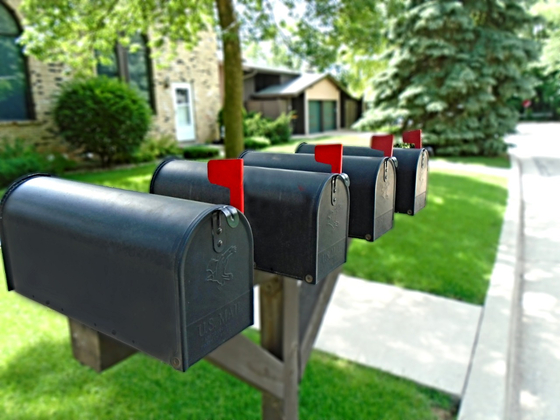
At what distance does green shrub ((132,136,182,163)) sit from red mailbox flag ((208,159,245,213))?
10.8 m

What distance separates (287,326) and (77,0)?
6.96 meters

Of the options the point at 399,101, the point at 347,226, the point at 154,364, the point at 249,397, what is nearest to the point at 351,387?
the point at 249,397

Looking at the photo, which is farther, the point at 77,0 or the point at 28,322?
the point at 77,0

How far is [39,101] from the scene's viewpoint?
34.2 feet

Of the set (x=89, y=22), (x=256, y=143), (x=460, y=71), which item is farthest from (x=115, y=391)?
(x=256, y=143)

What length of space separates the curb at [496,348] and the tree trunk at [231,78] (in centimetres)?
392

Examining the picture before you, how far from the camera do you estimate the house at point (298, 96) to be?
22.4 m

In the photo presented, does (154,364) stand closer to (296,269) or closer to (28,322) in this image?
(28,322)

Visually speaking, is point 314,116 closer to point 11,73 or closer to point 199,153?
point 199,153

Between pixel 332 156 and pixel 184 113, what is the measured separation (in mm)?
15628

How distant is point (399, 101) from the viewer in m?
13.9

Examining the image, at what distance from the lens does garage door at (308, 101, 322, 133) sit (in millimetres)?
25328

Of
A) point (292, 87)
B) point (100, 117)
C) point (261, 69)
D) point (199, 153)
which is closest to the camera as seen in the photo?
point (100, 117)

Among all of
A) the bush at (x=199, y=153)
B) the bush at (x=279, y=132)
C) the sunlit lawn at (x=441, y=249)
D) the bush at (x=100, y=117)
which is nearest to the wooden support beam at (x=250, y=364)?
the sunlit lawn at (x=441, y=249)
